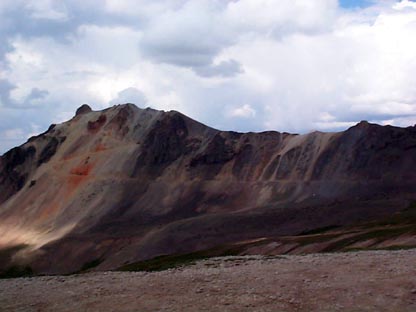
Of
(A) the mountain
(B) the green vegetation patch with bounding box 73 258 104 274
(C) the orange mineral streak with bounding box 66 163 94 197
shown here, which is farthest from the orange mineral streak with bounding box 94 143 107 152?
(B) the green vegetation patch with bounding box 73 258 104 274

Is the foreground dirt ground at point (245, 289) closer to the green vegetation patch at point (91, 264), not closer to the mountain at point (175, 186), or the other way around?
the mountain at point (175, 186)

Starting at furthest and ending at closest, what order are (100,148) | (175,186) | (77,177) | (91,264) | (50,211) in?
(100,148)
(77,177)
(50,211)
(175,186)
(91,264)

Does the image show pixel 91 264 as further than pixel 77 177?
No

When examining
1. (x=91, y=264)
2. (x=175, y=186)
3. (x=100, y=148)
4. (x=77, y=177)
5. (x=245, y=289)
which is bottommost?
(x=91, y=264)

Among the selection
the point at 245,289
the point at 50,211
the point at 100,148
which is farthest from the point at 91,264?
the point at 245,289

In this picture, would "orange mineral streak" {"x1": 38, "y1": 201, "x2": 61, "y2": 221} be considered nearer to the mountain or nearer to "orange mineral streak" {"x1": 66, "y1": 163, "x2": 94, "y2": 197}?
the mountain

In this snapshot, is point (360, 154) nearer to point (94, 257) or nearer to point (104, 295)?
point (94, 257)

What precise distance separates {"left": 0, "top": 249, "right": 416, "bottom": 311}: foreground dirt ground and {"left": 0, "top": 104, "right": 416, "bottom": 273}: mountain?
109 ft

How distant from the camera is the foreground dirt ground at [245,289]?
18.2m

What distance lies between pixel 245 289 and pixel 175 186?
73756mm

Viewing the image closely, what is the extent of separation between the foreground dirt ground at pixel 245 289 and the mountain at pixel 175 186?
33085 mm

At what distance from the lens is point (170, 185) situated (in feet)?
308

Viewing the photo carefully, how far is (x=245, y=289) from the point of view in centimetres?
2020

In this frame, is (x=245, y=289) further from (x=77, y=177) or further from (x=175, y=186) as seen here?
(x=77, y=177)
